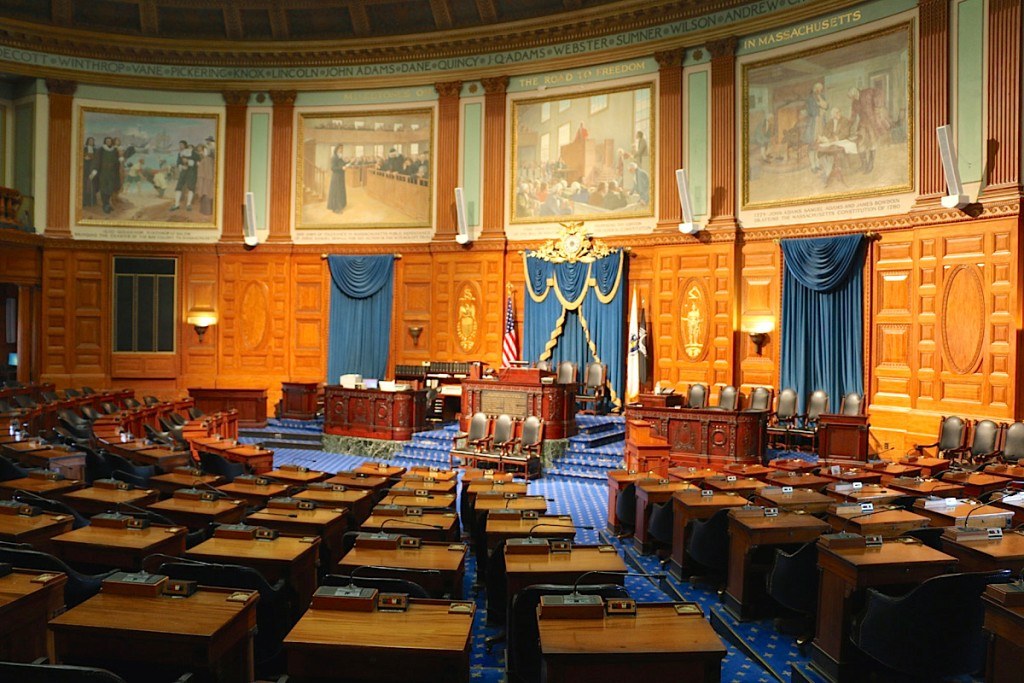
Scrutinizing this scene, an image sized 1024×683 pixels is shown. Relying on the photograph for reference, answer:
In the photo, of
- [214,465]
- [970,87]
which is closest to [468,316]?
[214,465]

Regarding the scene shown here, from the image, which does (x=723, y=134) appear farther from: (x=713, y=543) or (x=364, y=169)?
(x=713, y=543)

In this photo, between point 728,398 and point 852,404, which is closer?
point 852,404

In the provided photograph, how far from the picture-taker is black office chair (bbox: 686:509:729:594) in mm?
5891

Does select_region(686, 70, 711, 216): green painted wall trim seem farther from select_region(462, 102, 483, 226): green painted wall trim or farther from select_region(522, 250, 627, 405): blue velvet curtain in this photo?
select_region(462, 102, 483, 226): green painted wall trim

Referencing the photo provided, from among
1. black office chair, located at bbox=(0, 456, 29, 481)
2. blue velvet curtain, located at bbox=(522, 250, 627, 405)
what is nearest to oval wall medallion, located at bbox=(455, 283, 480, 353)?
blue velvet curtain, located at bbox=(522, 250, 627, 405)

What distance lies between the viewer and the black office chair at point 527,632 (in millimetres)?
3750

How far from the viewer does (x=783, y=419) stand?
44.6 feet

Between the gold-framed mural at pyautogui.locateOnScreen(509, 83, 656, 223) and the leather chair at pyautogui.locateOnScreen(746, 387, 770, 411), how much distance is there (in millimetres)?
4393

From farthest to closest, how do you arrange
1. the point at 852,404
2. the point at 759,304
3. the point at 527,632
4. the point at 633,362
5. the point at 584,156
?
the point at 584,156 < the point at 633,362 < the point at 759,304 < the point at 852,404 < the point at 527,632

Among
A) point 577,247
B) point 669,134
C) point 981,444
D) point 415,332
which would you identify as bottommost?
point 981,444

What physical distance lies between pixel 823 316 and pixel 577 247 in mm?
5181

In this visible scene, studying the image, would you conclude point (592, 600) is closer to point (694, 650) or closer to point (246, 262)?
point (694, 650)

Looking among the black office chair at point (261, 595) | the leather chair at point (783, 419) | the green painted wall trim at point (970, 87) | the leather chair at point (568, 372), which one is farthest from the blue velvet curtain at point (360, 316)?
the black office chair at point (261, 595)

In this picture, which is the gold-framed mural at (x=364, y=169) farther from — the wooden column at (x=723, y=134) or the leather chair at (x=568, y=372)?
the wooden column at (x=723, y=134)
